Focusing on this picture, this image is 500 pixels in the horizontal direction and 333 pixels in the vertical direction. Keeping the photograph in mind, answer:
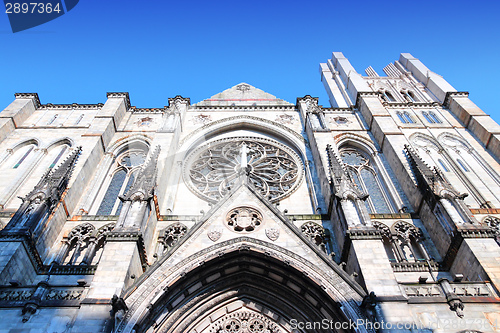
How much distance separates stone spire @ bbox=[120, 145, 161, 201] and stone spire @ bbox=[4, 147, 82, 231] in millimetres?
2065

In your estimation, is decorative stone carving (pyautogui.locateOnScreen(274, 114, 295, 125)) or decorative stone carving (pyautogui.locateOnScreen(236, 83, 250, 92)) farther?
decorative stone carving (pyautogui.locateOnScreen(236, 83, 250, 92))

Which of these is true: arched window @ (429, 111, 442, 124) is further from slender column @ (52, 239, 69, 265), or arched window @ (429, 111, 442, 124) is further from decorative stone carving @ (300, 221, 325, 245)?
slender column @ (52, 239, 69, 265)

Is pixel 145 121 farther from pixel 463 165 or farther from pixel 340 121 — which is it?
pixel 463 165

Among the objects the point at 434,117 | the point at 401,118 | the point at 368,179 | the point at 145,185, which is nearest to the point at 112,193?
the point at 145,185

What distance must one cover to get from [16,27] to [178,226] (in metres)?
7.50

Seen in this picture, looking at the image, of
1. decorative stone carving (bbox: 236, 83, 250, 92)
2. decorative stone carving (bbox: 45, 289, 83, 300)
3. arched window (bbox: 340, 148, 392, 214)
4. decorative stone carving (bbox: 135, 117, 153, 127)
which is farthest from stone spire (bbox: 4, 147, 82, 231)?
decorative stone carving (bbox: 236, 83, 250, 92)

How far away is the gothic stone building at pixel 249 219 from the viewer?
8344 millimetres

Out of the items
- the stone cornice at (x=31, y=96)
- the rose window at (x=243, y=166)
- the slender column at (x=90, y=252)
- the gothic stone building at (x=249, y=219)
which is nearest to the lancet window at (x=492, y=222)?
the gothic stone building at (x=249, y=219)

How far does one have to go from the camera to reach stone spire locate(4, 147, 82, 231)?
33.5 ft

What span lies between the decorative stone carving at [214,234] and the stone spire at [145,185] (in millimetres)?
2346

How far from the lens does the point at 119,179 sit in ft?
50.7

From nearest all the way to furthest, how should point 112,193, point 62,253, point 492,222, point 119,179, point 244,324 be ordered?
point 244,324 → point 62,253 → point 492,222 → point 112,193 → point 119,179

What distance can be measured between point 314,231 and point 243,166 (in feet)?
11.7

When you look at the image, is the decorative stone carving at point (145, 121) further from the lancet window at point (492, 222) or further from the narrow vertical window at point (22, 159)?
the lancet window at point (492, 222)
